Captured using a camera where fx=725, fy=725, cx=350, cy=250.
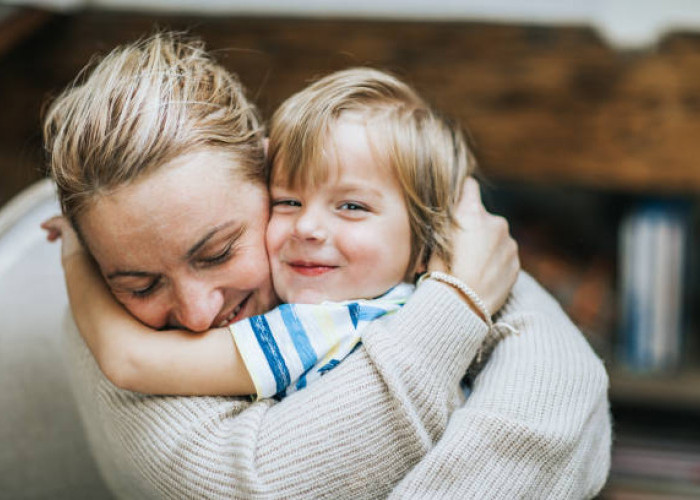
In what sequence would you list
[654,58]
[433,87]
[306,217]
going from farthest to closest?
[433,87], [654,58], [306,217]

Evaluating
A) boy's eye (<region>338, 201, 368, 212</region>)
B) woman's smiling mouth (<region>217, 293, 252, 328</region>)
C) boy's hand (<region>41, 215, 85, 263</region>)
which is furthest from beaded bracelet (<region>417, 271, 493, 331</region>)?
boy's hand (<region>41, 215, 85, 263</region>)

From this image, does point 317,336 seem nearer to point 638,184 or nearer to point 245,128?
point 245,128

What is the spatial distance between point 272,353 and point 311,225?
0.56 feet

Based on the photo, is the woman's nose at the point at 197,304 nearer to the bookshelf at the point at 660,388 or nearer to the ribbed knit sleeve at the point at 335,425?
the ribbed knit sleeve at the point at 335,425

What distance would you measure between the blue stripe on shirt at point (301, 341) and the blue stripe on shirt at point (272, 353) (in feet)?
0.07

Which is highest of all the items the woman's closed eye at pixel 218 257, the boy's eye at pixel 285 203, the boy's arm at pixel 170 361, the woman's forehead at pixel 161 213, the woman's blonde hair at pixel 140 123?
the woman's blonde hair at pixel 140 123

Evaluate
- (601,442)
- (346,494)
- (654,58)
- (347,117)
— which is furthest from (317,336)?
(654,58)

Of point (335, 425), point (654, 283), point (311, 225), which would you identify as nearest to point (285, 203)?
point (311, 225)

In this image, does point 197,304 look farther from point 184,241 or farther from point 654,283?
point 654,283

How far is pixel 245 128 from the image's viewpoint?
971mm

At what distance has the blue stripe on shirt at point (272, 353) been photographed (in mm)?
866

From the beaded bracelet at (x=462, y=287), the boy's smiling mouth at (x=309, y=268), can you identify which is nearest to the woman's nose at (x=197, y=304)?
the boy's smiling mouth at (x=309, y=268)

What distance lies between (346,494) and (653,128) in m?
1.34

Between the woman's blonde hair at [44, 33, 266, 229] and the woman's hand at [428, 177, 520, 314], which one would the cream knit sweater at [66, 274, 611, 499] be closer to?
the woman's hand at [428, 177, 520, 314]
